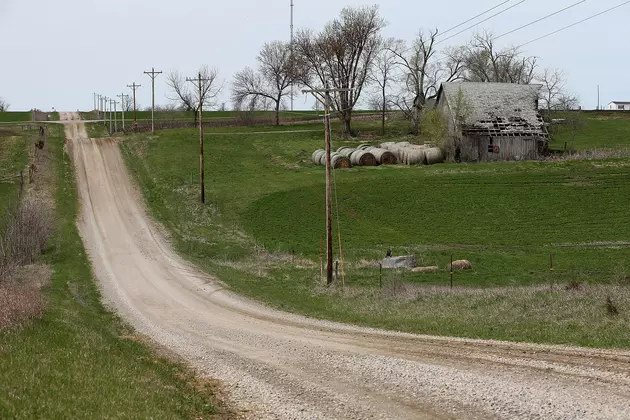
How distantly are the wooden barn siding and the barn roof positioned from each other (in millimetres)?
758

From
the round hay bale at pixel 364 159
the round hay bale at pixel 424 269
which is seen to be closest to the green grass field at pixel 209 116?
the round hay bale at pixel 364 159

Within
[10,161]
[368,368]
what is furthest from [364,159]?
[368,368]

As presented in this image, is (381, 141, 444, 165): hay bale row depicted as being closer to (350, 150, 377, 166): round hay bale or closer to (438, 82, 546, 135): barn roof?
(350, 150, 377, 166): round hay bale

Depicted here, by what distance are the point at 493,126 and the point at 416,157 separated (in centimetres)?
855

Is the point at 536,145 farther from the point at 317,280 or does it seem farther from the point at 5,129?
the point at 5,129

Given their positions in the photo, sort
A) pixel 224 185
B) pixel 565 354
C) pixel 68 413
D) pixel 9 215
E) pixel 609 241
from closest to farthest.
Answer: pixel 68 413
pixel 565 354
pixel 609 241
pixel 9 215
pixel 224 185

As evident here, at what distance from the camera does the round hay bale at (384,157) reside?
212 feet

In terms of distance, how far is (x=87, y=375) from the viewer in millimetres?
12742

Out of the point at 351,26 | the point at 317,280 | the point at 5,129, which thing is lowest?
the point at 317,280

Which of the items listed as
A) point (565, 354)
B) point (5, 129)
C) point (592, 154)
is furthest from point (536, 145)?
point (5, 129)

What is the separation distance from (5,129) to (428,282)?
68856 millimetres

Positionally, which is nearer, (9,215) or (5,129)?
(9,215)

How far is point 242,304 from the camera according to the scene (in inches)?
1085

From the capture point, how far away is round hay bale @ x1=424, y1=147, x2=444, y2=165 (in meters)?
64.3
